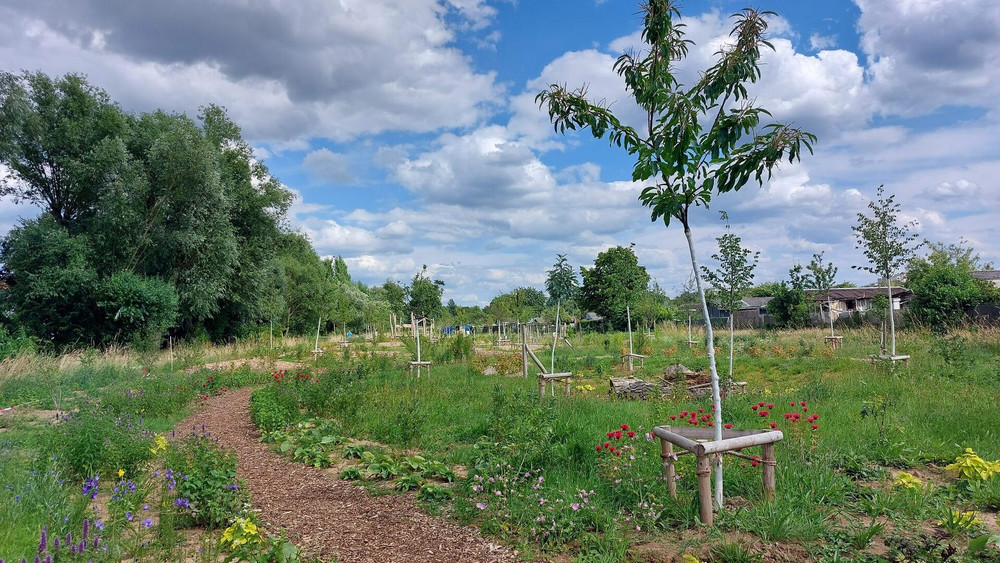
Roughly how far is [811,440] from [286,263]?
3842 cm

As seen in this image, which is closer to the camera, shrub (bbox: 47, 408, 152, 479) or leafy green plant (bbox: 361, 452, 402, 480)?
shrub (bbox: 47, 408, 152, 479)

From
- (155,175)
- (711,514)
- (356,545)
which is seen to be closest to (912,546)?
(711,514)

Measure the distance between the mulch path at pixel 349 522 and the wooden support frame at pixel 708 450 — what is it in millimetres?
1379

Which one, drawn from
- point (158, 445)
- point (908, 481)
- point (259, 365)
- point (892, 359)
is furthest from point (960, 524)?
point (259, 365)

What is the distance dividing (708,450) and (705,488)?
0.96 feet

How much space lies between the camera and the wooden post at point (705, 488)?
12.2 feet


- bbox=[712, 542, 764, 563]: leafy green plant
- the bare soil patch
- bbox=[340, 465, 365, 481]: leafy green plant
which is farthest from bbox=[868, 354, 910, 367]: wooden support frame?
the bare soil patch

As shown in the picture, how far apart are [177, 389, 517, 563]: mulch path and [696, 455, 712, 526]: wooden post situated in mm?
1375

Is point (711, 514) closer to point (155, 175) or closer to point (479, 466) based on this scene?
point (479, 466)

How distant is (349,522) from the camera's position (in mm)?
4586

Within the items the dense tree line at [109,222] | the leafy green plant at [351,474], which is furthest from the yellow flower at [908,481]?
the dense tree line at [109,222]

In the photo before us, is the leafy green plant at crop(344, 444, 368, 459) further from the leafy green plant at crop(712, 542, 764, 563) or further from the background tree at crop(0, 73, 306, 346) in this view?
the background tree at crop(0, 73, 306, 346)

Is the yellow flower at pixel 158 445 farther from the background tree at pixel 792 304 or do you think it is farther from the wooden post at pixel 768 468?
the background tree at pixel 792 304

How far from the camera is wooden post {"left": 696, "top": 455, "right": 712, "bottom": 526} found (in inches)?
147
